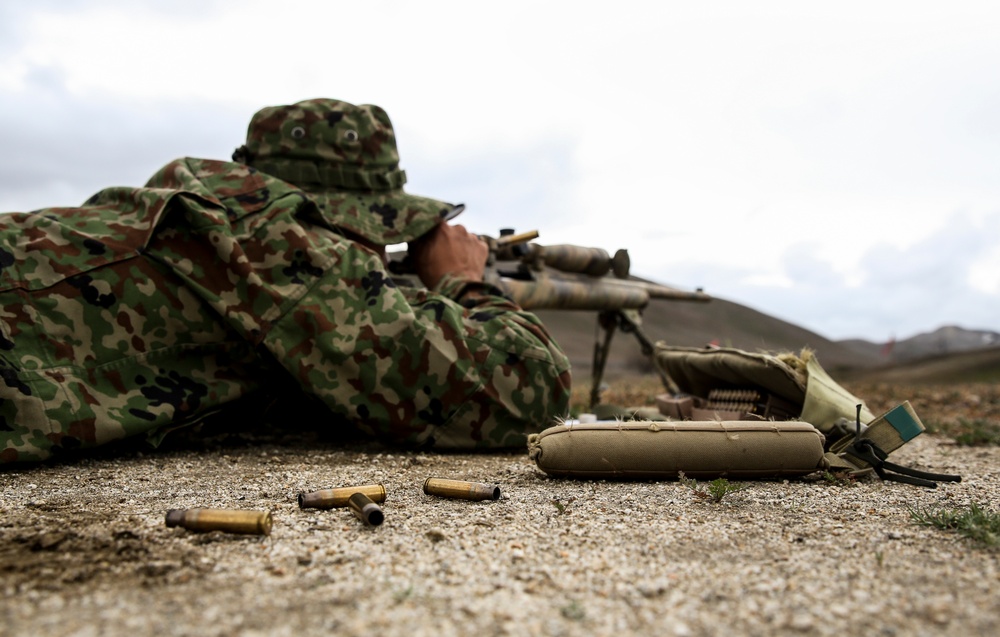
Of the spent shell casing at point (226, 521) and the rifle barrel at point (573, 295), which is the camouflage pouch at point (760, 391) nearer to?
the rifle barrel at point (573, 295)

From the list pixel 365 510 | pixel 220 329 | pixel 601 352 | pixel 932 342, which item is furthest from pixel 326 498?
pixel 932 342

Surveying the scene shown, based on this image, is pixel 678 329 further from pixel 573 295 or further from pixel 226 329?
pixel 226 329

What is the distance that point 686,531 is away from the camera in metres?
2.31

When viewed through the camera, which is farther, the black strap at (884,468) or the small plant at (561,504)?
the black strap at (884,468)

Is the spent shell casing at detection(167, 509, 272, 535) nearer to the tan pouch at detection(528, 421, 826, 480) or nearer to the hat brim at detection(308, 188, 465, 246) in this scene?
the tan pouch at detection(528, 421, 826, 480)

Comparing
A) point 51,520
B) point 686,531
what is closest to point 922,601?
point 686,531

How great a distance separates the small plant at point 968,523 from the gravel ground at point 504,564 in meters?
0.04

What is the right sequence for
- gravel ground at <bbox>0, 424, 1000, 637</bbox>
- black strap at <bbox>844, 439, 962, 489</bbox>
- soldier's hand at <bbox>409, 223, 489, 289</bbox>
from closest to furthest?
gravel ground at <bbox>0, 424, 1000, 637</bbox> < black strap at <bbox>844, 439, 962, 489</bbox> < soldier's hand at <bbox>409, 223, 489, 289</bbox>

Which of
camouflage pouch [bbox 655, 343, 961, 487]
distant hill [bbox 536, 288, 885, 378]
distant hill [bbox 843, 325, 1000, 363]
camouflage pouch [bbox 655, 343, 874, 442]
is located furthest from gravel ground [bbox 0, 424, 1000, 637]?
distant hill [bbox 843, 325, 1000, 363]

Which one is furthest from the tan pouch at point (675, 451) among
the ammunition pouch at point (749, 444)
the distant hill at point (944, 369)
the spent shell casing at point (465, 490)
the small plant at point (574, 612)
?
the distant hill at point (944, 369)

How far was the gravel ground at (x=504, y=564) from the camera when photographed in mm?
1633

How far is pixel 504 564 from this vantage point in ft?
6.60

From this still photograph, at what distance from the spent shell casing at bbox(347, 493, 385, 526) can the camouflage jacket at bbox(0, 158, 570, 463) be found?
1.23 meters

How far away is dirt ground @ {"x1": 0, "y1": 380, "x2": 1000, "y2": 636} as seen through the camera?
1.63m
